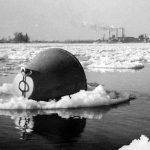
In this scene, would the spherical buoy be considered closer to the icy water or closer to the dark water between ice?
the icy water

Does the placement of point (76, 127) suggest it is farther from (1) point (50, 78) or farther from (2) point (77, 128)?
(1) point (50, 78)

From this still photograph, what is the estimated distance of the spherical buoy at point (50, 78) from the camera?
9.55 metres

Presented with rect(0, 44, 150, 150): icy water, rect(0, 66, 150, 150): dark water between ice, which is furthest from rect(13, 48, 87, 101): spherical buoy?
rect(0, 66, 150, 150): dark water between ice

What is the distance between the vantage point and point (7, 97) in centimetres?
1063

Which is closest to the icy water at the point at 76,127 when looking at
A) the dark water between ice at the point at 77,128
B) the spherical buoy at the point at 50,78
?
the dark water between ice at the point at 77,128

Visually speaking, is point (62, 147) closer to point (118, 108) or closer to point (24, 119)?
point (24, 119)

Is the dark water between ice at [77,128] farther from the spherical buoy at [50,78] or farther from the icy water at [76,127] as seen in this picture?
the spherical buoy at [50,78]

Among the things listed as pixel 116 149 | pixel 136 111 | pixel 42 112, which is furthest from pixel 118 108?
pixel 116 149

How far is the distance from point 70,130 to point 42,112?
1610 millimetres

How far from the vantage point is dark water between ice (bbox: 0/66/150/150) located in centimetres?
645

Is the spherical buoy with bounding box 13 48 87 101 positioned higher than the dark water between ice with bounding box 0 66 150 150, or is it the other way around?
the spherical buoy with bounding box 13 48 87 101

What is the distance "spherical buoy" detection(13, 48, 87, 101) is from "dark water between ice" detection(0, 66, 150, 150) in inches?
33.3

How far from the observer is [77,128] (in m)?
7.52

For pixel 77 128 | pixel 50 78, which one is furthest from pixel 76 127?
pixel 50 78
